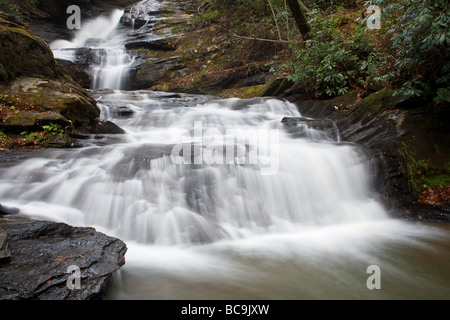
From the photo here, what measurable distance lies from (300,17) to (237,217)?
25.0 feet

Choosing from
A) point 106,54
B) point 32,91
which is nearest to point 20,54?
point 32,91

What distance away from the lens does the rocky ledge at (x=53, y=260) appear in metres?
1.67

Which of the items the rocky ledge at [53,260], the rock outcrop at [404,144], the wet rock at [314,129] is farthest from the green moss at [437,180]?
the rocky ledge at [53,260]

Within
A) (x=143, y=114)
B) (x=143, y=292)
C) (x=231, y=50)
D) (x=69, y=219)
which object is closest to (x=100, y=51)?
(x=231, y=50)

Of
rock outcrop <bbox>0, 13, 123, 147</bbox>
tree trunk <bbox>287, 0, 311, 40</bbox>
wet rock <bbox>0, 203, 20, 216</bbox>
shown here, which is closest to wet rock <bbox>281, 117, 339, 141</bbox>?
tree trunk <bbox>287, 0, 311, 40</bbox>

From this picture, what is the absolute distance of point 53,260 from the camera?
1953mm

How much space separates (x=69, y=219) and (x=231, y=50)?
12.2 metres

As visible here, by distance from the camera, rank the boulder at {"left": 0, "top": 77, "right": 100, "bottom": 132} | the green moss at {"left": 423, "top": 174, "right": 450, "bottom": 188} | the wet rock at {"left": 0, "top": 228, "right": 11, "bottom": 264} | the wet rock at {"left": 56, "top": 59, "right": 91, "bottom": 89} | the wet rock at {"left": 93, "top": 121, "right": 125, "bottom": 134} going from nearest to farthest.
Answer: the wet rock at {"left": 0, "top": 228, "right": 11, "bottom": 264}
the green moss at {"left": 423, "top": 174, "right": 450, "bottom": 188}
the boulder at {"left": 0, "top": 77, "right": 100, "bottom": 132}
the wet rock at {"left": 93, "top": 121, "right": 125, "bottom": 134}
the wet rock at {"left": 56, "top": 59, "right": 91, "bottom": 89}

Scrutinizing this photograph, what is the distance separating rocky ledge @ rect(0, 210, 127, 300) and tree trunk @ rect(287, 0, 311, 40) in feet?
28.9

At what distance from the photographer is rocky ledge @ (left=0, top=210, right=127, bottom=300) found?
65.7 inches

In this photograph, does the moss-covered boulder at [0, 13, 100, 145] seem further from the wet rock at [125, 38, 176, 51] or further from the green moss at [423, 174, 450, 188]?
the wet rock at [125, 38, 176, 51]

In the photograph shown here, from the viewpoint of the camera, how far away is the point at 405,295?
6.92 feet

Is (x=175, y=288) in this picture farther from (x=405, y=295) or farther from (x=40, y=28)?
(x=40, y=28)

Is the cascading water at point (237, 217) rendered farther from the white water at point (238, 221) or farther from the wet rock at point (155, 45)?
the wet rock at point (155, 45)
